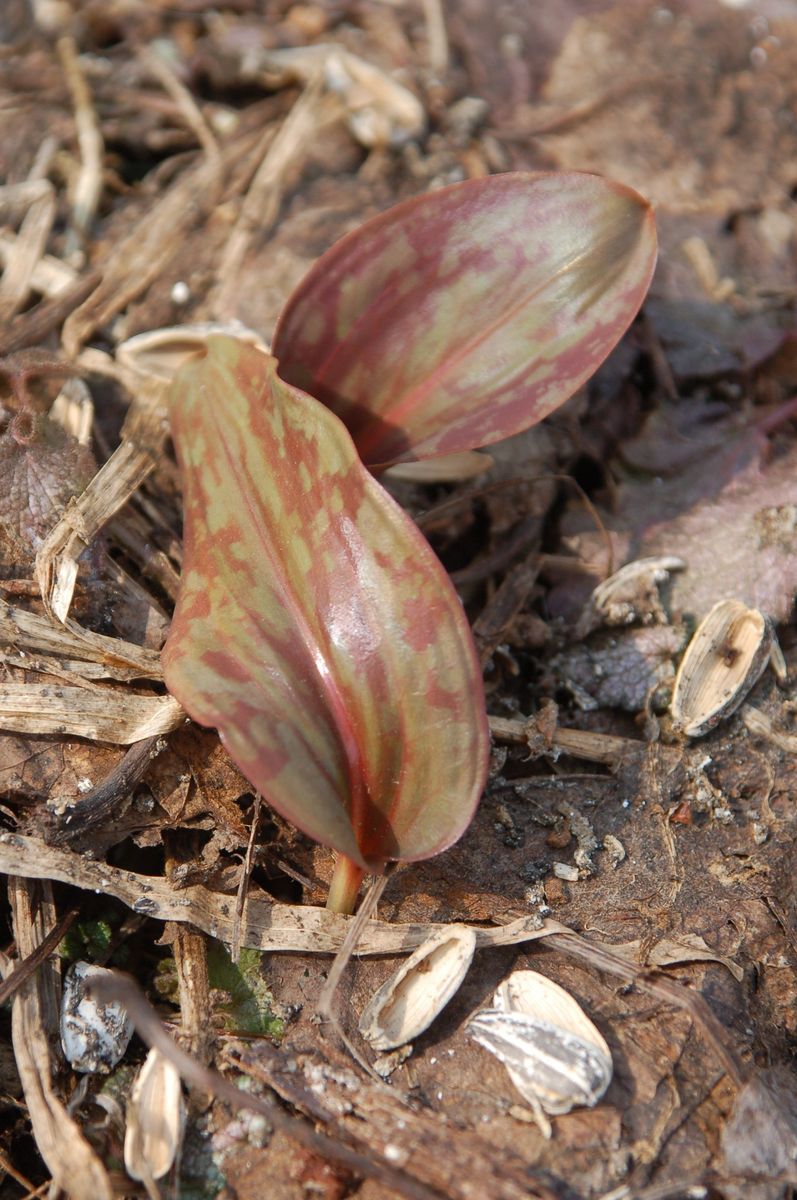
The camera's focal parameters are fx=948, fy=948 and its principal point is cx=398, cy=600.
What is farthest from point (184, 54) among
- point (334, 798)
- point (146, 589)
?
point (334, 798)

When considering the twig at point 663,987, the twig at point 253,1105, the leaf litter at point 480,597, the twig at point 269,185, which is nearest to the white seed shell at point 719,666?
the leaf litter at point 480,597

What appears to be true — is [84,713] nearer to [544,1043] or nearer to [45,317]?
[544,1043]

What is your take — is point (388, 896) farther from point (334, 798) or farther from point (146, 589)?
point (146, 589)

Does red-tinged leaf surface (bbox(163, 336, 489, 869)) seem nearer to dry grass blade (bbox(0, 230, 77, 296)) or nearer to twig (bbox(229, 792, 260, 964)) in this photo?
twig (bbox(229, 792, 260, 964))

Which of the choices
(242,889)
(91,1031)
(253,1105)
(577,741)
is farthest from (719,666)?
(91,1031)

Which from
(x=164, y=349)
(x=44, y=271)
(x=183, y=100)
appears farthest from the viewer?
(x=183, y=100)

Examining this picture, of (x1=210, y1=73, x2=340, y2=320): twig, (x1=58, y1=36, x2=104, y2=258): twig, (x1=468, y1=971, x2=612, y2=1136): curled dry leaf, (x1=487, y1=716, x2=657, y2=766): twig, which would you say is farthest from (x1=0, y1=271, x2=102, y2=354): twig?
(x1=468, y1=971, x2=612, y2=1136): curled dry leaf
